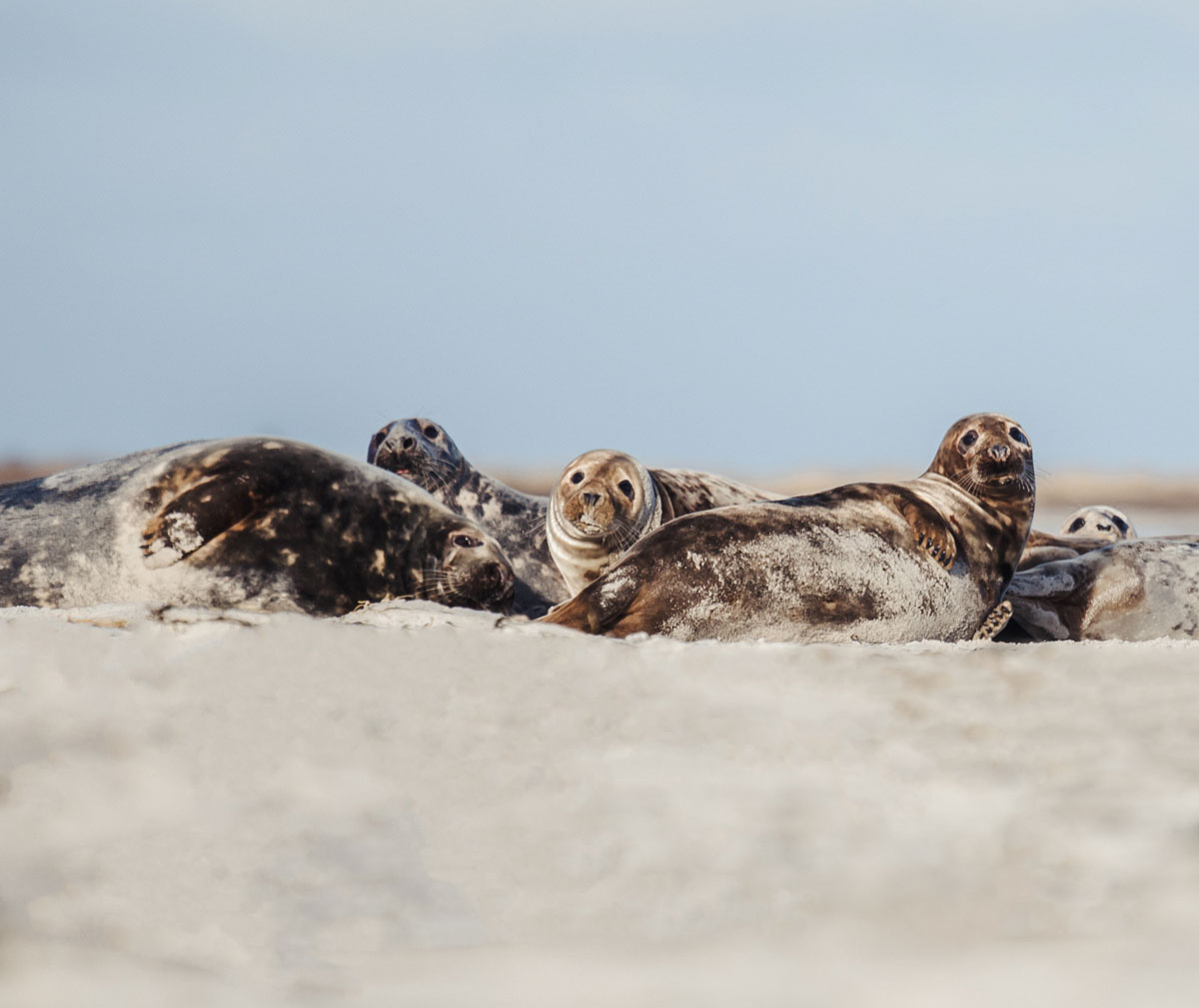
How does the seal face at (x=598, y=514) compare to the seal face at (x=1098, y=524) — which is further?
the seal face at (x=1098, y=524)

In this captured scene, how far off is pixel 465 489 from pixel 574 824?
522 cm

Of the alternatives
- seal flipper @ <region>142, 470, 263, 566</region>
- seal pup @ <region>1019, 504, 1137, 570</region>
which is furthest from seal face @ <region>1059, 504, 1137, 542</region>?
seal flipper @ <region>142, 470, 263, 566</region>

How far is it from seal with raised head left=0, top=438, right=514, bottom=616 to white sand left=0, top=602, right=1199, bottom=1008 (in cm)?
168

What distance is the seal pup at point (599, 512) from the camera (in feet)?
19.0

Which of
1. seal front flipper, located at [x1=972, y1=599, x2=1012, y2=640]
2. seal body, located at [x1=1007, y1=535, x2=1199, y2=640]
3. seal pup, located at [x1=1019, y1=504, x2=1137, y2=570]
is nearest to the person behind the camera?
seal front flipper, located at [x1=972, y1=599, x2=1012, y2=640]

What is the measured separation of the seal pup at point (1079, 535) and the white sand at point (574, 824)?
355 cm

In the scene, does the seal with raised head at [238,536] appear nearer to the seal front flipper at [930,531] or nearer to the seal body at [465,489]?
the seal front flipper at [930,531]

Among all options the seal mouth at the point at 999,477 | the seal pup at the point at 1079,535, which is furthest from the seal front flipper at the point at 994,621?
the seal pup at the point at 1079,535

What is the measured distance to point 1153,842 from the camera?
183 cm

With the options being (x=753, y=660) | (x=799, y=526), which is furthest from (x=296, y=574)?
(x=753, y=660)

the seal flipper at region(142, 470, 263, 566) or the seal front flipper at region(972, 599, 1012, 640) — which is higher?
the seal flipper at region(142, 470, 263, 566)

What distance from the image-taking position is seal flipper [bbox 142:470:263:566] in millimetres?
4375

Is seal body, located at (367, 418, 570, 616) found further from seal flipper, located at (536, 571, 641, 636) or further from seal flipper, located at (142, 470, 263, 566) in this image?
seal flipper, located at (536, 571, 641, 636)

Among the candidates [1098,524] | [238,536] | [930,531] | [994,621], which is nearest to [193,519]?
[238,536]
